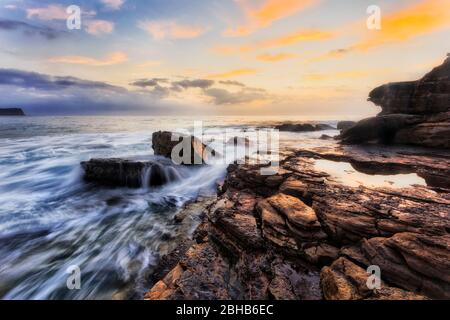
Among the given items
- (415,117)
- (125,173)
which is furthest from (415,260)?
(415,117)

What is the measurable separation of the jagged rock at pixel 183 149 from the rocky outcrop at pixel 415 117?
933 cm

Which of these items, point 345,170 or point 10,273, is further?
point 345,170

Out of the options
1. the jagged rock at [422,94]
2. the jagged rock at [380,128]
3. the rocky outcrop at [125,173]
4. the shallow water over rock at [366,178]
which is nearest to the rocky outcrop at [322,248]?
the shallow water over rock at [366,178]

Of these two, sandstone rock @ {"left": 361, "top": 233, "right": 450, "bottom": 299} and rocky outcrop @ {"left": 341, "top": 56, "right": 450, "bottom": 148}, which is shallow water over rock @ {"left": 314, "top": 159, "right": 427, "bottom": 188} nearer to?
sandstone rock @ {"left": 361, "top": 233, "right": 450, "bottom": 299}

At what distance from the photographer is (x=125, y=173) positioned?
1181cm

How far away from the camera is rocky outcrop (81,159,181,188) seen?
11.8m

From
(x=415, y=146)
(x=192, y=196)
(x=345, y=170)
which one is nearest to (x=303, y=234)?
(x=345, y=170)

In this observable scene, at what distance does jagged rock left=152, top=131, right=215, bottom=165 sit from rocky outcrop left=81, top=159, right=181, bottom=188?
2.21 metres

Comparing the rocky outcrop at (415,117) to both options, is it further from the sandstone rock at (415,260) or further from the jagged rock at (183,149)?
the sandstone rock at (415,260)

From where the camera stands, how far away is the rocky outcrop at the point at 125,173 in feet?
38.8
